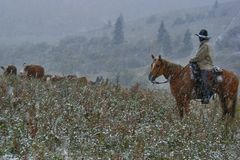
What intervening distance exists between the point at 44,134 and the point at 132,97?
833 centimetres

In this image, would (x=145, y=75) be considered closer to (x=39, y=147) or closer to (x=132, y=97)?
(x=132, y=97)

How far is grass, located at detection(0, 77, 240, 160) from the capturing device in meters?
11.5

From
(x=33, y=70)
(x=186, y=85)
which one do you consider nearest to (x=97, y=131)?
(x=186, y=85)

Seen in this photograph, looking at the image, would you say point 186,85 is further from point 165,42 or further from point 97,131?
point 165,42

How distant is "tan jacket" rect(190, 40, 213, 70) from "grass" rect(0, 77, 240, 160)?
5.88 feet

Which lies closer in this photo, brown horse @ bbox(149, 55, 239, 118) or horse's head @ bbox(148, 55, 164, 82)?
brown horse @ bbox(149, 55, 239, 118)

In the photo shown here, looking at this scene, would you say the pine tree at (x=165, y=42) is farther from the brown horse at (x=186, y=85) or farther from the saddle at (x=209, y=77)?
the saddle at (x=209, y=77)

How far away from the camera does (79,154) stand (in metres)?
11.1

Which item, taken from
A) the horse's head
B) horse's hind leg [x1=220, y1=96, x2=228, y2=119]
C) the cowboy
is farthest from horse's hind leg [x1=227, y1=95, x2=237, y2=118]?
the horse's head

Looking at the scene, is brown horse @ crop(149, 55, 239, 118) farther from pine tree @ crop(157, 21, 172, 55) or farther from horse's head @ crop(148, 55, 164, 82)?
pine tree @ crop(157, 21, 172, 55)

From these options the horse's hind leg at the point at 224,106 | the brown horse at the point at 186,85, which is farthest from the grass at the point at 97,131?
the horse's hind leg at the point at 224,106

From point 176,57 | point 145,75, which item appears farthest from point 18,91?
point 176,57

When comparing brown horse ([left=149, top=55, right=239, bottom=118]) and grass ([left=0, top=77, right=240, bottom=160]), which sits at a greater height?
brown horse ([left=149, top=55, right=239, bottom=118])

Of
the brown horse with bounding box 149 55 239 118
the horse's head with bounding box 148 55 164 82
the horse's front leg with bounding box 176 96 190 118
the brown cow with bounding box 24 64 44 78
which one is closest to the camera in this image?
the horse's front leg with bounding box 176 96 190 118
